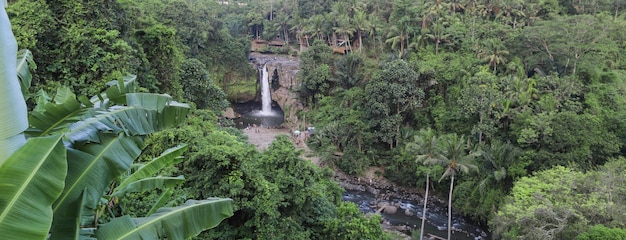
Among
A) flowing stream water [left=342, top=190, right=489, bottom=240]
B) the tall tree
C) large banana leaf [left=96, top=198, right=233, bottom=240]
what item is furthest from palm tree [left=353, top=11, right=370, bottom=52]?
large banana leaf [left=96, top=198, right=233, bottom=240]

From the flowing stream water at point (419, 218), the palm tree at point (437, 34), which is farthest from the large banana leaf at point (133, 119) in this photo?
the palm tree at point (437, 34)

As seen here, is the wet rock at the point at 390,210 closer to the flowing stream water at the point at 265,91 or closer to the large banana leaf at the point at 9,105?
the large banana leaf at the point at 9,105

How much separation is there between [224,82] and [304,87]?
29.4 feet

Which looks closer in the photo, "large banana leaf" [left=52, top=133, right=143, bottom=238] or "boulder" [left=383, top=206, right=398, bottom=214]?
"large banana leaf" [left=52, top=133, right=143, bottom=238]

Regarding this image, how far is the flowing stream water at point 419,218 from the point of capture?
19.7m

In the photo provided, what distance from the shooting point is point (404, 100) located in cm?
2534

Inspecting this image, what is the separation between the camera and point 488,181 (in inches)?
787

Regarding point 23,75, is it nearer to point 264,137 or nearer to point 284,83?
point 264,137

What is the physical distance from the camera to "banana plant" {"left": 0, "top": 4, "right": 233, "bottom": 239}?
8.69 feet

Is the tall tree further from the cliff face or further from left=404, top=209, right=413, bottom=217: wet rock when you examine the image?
the cliff face

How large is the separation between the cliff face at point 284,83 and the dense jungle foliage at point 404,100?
198 centimetres

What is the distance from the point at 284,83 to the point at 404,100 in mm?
17252

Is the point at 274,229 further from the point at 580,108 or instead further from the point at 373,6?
the point at 373,6

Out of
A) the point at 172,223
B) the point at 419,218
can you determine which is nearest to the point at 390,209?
the point at 419,218
